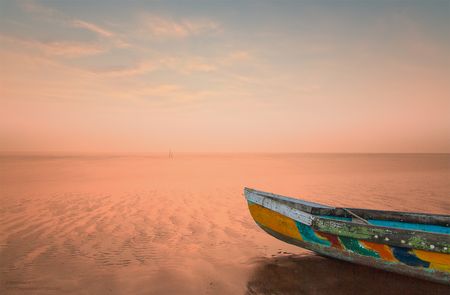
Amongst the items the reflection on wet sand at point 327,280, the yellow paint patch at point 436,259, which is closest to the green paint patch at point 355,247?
the reflection on wet sand at point 327,280

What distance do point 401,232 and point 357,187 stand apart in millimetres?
12344

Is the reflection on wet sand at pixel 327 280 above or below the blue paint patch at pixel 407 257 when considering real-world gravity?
below

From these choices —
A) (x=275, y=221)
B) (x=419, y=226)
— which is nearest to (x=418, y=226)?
(x=419, y=226)

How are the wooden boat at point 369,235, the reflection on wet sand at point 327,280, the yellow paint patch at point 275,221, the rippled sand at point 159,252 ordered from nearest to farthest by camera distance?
the wooden boat at point 369,235 → the reflection on wet sand at point 327,280 → the rippled sand at point 159,252 → the yellow paint patch at point 275,221

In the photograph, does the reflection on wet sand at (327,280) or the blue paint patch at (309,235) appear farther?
the blue paint patch at (309,235)

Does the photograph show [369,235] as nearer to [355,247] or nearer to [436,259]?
[355,247]

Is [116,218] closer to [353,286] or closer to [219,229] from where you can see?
[219,229]

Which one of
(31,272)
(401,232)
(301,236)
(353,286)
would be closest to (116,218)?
(31,272)

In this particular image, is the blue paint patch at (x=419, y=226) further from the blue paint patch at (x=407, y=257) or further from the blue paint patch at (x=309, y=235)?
the blue paint patch at (x=309, y=235)

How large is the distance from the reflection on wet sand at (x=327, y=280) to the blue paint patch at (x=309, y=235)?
0.47m

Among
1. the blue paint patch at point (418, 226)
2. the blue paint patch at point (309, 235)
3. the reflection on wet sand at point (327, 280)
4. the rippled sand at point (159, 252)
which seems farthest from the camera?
the blue paint patch at point (418, 226)

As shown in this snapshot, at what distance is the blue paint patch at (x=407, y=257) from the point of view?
14.3 feet

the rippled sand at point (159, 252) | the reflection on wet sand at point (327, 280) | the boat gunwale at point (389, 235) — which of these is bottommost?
the rippled sand at point (159, 252)

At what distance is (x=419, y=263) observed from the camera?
4.37 m
